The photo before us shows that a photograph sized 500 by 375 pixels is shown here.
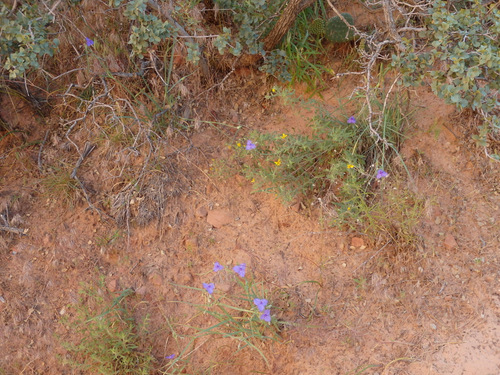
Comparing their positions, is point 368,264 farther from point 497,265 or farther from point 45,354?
point 45,354

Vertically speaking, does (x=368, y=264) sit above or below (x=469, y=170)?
below

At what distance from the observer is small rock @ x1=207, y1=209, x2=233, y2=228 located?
2786 mm

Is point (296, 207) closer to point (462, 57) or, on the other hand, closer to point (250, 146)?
point (250, 146)

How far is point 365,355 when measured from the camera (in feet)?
7.46

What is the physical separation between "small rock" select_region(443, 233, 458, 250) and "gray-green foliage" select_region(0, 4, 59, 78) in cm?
227

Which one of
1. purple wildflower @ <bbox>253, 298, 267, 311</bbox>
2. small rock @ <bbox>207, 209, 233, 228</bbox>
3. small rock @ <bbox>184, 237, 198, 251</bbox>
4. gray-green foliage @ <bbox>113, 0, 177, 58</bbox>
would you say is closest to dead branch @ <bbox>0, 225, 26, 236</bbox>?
small rock @ <bbox>184, 237, 198, 251</bbox>

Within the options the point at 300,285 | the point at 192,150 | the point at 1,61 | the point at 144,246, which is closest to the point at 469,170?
the point at 300,285

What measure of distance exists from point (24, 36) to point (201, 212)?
1.29 meters

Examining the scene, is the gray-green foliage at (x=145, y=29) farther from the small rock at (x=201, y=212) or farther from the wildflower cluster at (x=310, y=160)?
the small rock at (x=201, y=212)

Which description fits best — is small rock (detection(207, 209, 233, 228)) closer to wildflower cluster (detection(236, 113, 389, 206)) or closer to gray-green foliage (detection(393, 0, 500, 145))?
wildflower cluster (detection(236, 113, 389, 206))

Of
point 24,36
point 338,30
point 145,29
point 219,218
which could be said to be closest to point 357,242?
point 219,218

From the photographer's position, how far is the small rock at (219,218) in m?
2.79

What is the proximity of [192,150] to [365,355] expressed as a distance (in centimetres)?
154

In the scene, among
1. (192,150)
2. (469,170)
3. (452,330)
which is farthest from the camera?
(192,150)
